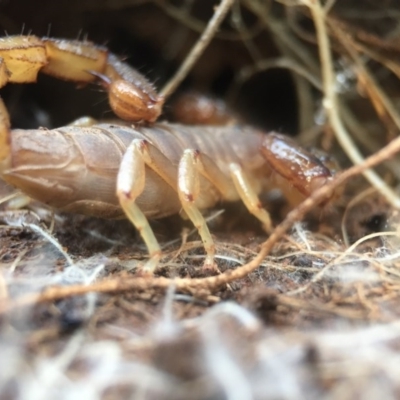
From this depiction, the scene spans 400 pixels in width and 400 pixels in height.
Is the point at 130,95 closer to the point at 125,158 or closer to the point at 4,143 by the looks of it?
the point at 125,158

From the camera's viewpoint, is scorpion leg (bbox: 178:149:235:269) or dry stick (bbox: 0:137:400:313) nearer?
dry stick (bbox: 0:137:400:313)

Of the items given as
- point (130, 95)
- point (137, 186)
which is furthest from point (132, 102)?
point (137, 186)

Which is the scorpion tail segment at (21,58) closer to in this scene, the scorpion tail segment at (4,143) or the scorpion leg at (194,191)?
the scorpion tail segment at (4,143)

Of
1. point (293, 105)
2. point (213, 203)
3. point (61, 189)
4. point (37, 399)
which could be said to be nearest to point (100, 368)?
point (37, 399)

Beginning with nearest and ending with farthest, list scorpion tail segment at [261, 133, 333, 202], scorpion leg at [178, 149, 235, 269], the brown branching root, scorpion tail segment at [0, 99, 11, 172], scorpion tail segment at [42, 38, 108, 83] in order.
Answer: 1. the brown branching root
2. scorpion tail segment at [0, 99, 11, 172]
3. scorpion leg at [178, 149, 235, 269]
4. scorpion tail segment at [42, 38, 108, 83]
5. scorpion tail segment at [261, 133, 333, 202]

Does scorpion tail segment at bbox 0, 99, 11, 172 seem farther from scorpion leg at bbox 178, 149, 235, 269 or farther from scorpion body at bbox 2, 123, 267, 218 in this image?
scorpion leg at bbox 178, 149, 235, 269

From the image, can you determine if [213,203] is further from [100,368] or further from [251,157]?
[100,368]

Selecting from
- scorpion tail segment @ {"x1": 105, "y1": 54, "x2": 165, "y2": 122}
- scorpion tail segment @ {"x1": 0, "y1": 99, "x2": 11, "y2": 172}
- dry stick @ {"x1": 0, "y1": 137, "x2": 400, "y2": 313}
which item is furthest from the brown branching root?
scorpion tail segment @ {"x1": 105, "y1": 54, "x2": 165, "y2": 122}

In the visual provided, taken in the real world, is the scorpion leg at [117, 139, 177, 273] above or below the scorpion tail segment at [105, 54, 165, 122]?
below
